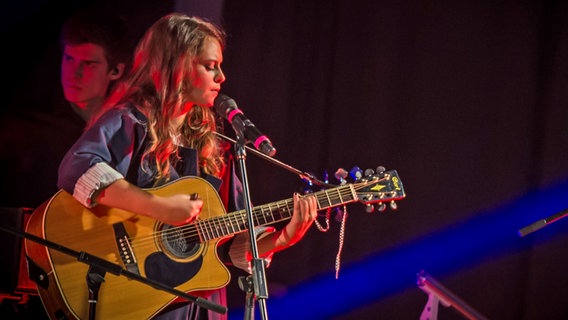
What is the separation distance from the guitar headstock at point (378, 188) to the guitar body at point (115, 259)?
2.15 ft

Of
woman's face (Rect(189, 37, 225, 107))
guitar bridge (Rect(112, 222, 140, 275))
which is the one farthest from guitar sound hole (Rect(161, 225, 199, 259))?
woman's face (Rect(189, 37, 225, 107))

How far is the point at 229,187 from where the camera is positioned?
280 centimetres

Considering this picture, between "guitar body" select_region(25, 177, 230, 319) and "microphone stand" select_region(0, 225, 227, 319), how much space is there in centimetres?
4

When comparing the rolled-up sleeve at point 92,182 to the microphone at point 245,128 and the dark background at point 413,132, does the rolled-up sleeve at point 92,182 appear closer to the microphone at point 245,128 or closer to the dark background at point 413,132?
the microphone at point 245,128

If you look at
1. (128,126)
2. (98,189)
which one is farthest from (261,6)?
(98,189)

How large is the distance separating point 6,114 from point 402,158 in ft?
6.76

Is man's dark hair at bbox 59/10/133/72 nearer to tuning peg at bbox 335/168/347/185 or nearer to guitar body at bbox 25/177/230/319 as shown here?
guitar body at bbox 25/177/230/319

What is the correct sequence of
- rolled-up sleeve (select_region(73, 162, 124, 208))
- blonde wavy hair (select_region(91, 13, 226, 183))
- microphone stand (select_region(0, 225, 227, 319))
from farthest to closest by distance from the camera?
1. blonde wavy hair (select_region(91, 13, 226, 183))
2. rolled-up sleeve (select_region(73, 162, 124, 208))
3. microphone stand (select_region(0, 225, 227, 319))

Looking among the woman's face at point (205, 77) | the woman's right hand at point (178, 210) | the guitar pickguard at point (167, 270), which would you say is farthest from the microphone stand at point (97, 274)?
the woman's face at point (205, 77)

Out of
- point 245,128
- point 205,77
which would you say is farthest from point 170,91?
point 245,128

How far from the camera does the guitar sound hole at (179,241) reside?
2529 millimetres

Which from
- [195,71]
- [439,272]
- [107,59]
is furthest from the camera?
[439,272]

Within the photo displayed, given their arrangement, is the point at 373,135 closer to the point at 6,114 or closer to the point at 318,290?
the point at 318,290

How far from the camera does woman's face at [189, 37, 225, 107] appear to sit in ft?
8.70
